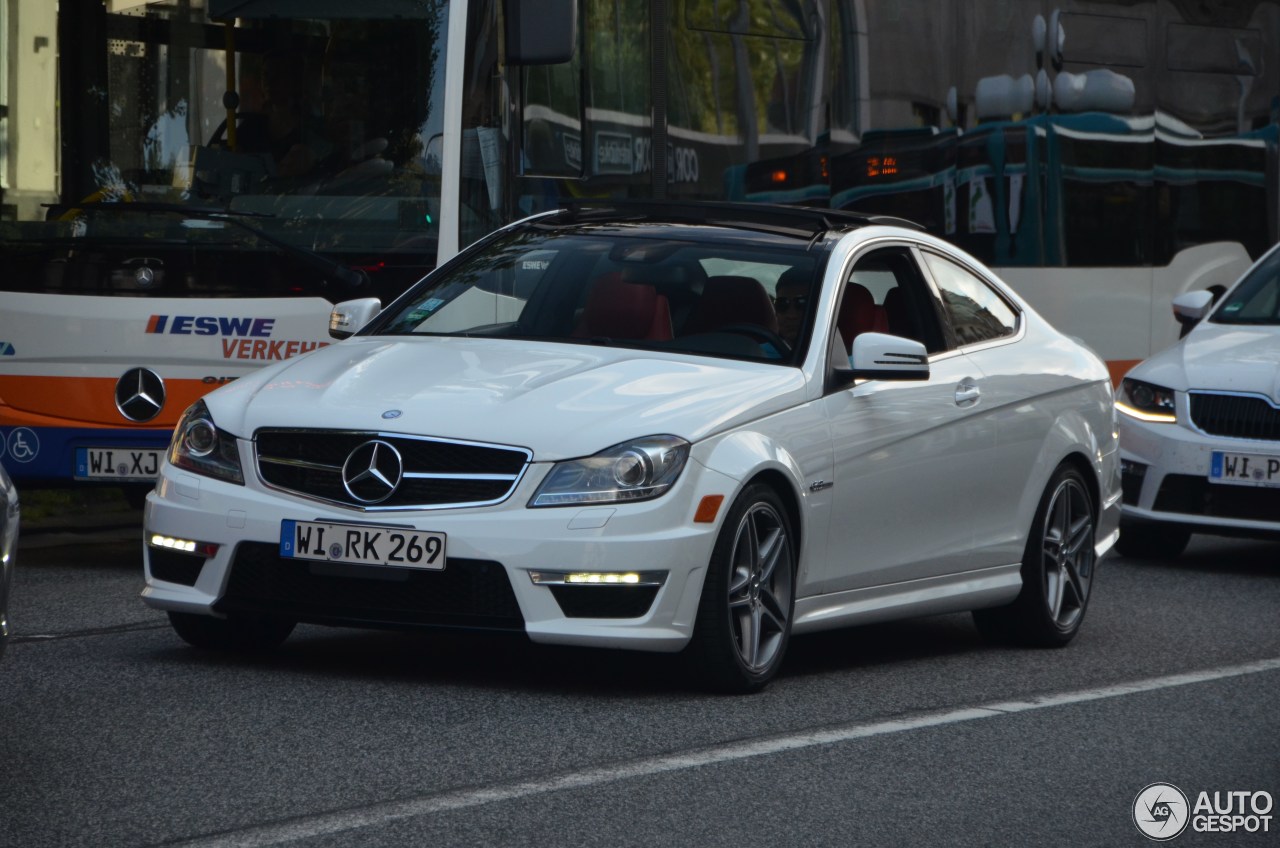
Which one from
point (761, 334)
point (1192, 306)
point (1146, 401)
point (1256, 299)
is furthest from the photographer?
point (1256, 299)

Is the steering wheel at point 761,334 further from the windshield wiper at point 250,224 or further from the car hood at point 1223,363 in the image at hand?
the car hood at point 1223,363

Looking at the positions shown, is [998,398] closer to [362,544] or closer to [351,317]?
[351,317]

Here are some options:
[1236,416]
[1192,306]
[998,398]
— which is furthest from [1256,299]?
[998,398]

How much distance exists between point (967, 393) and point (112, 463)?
4.28 metres

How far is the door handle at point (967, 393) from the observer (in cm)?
841

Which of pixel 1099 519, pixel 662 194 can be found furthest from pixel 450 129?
pixel 1099 519

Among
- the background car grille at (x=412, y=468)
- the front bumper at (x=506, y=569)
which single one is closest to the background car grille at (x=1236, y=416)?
the front bumper at (x=506, y=569)

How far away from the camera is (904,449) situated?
8.01m

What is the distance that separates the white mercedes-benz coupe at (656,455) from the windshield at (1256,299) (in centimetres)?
377

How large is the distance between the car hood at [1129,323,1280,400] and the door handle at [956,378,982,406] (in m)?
3.59

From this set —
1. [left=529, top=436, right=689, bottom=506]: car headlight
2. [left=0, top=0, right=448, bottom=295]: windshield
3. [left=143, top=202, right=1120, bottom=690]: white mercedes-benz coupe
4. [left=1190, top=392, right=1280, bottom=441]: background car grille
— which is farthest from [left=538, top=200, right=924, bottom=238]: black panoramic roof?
[left=1190, top=392, right=1280, bottom=441]: background car grille

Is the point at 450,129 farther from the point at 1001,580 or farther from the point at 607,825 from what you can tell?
the point at 607,825

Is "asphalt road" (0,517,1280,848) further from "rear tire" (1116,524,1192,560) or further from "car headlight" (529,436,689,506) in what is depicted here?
"rear tire" (1116,524,1192,560)

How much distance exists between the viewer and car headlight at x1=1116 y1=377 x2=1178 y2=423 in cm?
1202
